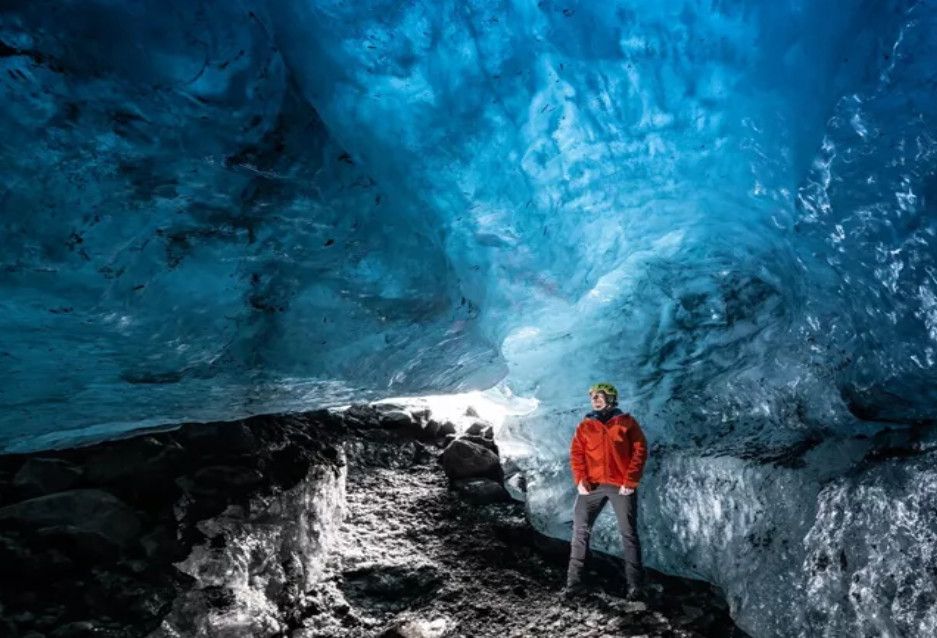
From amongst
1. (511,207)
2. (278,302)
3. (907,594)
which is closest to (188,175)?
(278,302)

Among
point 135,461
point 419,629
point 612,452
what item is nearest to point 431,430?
point 135,461

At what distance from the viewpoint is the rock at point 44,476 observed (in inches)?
207

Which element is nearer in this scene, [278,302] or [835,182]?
[835,182]

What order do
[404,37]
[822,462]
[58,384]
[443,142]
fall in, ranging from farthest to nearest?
[822,462] → [58,384] → [443,142] → [404,37]

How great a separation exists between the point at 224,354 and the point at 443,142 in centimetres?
259

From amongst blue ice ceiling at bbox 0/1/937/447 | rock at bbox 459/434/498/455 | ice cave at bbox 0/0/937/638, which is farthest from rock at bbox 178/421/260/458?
rock at bbox 459/434/498/455

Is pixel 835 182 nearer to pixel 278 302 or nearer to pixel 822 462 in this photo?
pixel 822 462

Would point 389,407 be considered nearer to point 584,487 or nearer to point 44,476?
point 44,476

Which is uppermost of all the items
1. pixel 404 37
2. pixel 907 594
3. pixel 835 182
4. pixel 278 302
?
pixel 404 37

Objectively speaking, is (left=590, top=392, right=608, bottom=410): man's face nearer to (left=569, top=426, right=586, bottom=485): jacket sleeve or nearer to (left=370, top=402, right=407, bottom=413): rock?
(left=569, top=426, right=586, bottom=485): jacket sleeve

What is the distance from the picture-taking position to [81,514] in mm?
4930

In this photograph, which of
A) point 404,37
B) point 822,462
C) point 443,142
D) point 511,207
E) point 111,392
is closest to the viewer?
point 404,37

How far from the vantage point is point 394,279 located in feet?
13.5

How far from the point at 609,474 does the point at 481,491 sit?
3.58 m
